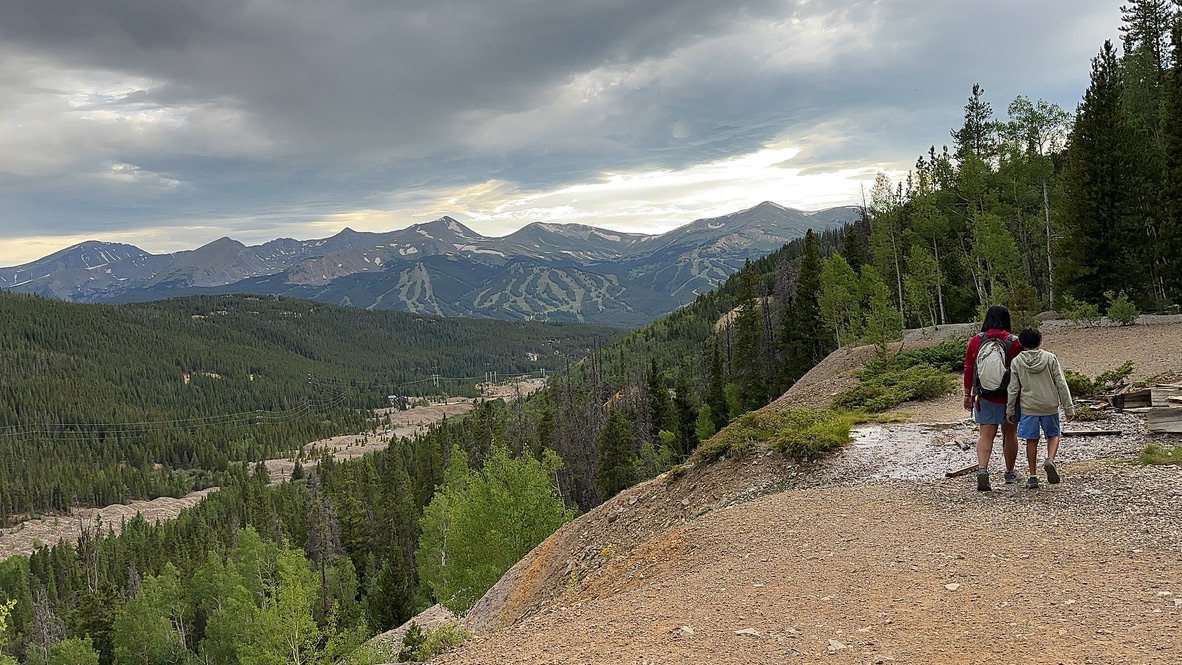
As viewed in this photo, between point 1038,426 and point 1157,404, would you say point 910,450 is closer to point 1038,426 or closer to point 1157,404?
point 1038,426

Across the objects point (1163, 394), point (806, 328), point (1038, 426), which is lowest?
point (806, 328)

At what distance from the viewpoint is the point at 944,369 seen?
2369cm

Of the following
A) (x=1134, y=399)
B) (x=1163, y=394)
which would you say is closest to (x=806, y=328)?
(x=1134, y=399)

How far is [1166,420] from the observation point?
12.1 m

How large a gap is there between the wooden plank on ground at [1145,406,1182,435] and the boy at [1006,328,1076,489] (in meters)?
3.88

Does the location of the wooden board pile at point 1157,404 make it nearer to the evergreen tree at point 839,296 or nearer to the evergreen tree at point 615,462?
the evergreen tree at point 839,296

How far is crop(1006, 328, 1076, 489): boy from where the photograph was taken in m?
9.62

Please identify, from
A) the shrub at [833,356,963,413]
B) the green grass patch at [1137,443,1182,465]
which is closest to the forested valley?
the shrub at [833,356,963,413]

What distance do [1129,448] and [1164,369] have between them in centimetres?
849

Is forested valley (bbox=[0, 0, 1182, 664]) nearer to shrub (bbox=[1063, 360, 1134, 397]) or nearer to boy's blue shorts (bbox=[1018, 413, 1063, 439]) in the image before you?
shrub (bbox=[1063, 360, 1134, 397])

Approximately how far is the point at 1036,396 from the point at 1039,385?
0.55ft

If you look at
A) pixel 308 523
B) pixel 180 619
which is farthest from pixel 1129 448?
pixel 308 523

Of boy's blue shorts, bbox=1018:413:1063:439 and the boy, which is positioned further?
boy's blue shorts, bbox=1018:413:1063:439

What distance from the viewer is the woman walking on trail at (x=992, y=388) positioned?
10.1 m
